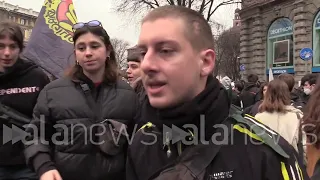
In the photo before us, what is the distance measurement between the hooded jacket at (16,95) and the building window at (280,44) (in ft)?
70.0

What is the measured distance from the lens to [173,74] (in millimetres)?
1523

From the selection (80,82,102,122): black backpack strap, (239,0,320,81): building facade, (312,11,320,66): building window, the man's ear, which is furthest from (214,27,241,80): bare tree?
the man's ear

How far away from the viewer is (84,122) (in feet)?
8.17

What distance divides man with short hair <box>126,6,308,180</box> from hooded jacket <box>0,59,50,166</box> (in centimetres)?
187

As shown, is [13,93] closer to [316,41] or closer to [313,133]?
[313,133]

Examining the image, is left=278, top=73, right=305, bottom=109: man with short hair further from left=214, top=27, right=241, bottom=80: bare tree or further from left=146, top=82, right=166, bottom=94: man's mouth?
left=214, top=27, right=241, bottom=80: bare tree

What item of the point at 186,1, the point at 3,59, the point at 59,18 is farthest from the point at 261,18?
the point at 3,59

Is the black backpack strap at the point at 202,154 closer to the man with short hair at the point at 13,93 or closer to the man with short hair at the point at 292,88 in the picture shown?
the man with short hair at the point at 13,93

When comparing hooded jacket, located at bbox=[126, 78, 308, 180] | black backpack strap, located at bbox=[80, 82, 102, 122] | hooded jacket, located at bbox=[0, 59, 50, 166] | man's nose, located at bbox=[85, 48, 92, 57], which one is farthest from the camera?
hooded jacket, located at bbox=[0, 59, 50, 166]

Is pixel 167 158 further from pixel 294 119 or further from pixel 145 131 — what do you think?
pixel 294 119

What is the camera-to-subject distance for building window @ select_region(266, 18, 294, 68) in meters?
22.7

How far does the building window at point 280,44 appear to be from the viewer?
22.7m

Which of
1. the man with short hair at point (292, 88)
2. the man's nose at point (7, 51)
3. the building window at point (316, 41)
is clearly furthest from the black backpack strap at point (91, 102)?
the building window at point (316, 41)

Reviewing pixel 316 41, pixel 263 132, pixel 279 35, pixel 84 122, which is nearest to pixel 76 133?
pixel 84 122
